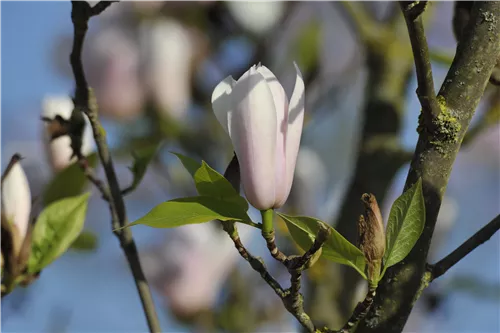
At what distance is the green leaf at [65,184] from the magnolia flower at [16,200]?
0.07 metres

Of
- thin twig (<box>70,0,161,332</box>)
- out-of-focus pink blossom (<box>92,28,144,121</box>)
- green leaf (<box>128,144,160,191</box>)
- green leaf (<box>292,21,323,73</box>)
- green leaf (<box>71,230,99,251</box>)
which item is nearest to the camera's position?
thin twig (<box>70,0,161,332</box>)

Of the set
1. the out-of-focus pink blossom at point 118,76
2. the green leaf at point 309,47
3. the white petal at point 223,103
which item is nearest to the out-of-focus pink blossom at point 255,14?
the green leaf at point 309,47

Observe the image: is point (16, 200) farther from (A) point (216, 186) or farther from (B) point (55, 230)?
(A) point (216, 186)

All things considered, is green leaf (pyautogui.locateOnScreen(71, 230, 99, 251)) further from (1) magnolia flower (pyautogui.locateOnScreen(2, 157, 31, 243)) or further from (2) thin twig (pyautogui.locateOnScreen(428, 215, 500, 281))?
(2) thin twig (pyautogui.locateOnScreen(428, 215, 500, 281))

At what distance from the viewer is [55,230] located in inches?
26.8

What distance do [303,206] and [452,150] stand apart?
37.1 inches

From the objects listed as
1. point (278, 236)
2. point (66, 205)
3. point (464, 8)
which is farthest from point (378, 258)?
point (278, 236)

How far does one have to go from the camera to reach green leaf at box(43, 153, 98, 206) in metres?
0.76

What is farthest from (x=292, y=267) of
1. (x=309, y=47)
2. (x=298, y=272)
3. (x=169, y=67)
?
(x=169, y=67)

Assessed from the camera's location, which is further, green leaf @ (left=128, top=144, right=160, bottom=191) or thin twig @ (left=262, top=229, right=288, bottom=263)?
green leaf @ (left=128, top=144, right=160, bottom=191)

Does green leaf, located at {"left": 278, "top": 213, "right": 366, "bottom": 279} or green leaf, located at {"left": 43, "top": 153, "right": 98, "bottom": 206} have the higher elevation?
green leaf, located at {"left": 278, "top": 213, "right": 366, "bottom": 279}

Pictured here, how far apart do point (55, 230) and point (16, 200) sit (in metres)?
0.04

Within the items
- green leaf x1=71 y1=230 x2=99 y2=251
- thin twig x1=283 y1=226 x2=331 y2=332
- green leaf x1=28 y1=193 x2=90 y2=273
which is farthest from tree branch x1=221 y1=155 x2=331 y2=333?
green leaf x1=71 y1=230 x2=99 y2=251

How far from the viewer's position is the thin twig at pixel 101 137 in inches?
22.6
